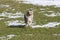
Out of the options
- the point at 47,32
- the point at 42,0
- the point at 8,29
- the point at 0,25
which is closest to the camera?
the point at 47,32

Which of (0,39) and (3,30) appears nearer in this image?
(0,39)

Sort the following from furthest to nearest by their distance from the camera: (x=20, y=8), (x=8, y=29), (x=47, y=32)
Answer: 1. (x=20, y=8)
2. (x=8, y=29)
3. (x=47, y=32)

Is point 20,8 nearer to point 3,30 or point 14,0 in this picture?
point 14,0

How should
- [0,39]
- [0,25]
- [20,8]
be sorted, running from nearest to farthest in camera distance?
[0,39]
[0,25]
[20,8]

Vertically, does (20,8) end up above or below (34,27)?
below

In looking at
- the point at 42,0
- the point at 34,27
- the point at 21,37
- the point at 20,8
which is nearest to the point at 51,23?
the point at 34,27

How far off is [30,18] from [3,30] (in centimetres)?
273

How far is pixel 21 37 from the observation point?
71.4 ft

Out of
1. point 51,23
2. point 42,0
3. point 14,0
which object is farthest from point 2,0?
point 51,23

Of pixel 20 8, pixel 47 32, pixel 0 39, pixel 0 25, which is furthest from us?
pixel 20 8

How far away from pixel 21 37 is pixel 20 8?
22508mm

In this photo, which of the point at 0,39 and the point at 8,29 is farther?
the point at 8,29

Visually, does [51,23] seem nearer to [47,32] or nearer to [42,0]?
[47,32]

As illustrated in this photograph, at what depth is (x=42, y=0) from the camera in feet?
173
